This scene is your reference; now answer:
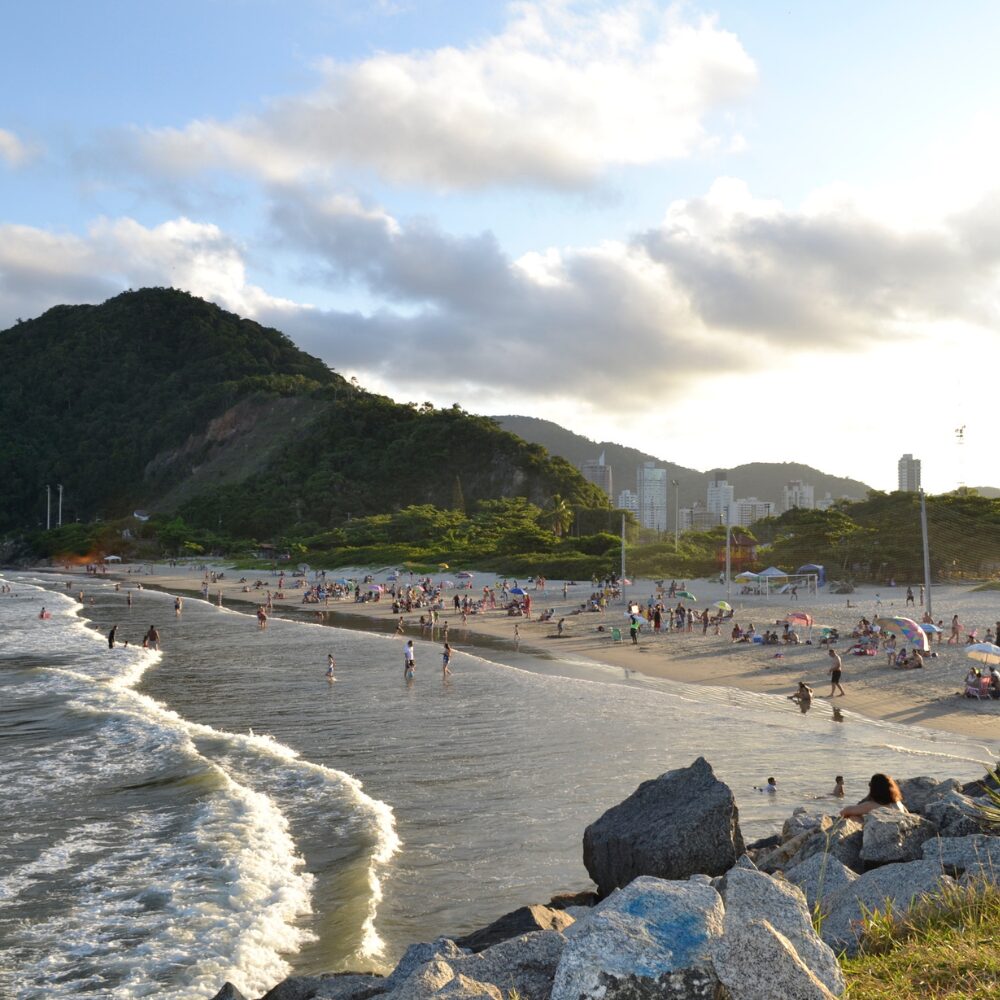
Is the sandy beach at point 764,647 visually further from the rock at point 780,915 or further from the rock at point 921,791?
the rock at point 780,915

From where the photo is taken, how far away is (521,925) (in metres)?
6.55

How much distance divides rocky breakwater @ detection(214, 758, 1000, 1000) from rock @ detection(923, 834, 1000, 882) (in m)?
0.02

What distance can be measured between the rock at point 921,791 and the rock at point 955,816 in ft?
4.19

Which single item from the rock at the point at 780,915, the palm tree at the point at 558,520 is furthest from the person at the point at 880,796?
the palm tree at the point at 558,520

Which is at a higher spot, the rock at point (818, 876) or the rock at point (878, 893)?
the rock at point (878, 893)

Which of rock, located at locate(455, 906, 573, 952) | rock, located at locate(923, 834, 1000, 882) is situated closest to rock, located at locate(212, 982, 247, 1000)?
rock, located at locate(455, 906, 573, 952)

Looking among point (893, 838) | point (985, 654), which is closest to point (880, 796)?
point (893, 838)

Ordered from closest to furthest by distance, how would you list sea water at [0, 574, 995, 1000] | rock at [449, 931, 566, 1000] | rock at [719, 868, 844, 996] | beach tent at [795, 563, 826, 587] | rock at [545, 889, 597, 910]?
rock at [719, 868, 844, 996] → rock at [449, 931, 566, 1000] → rock at [545, 889, 597, 910] → sea water at [0, 574, 995, 1000] → beach tent at [795, 563, 826, 587]

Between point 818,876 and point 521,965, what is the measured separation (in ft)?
10.2

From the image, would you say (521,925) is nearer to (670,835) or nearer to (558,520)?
(670,835)

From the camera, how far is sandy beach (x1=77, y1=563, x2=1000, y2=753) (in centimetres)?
2131

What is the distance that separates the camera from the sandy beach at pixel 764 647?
69.9 feet

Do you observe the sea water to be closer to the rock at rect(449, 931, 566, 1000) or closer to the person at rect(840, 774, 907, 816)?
the person at rect(840, 774, 907, 816)

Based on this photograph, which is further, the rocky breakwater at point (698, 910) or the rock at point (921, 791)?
the rock at point (921, 791)
